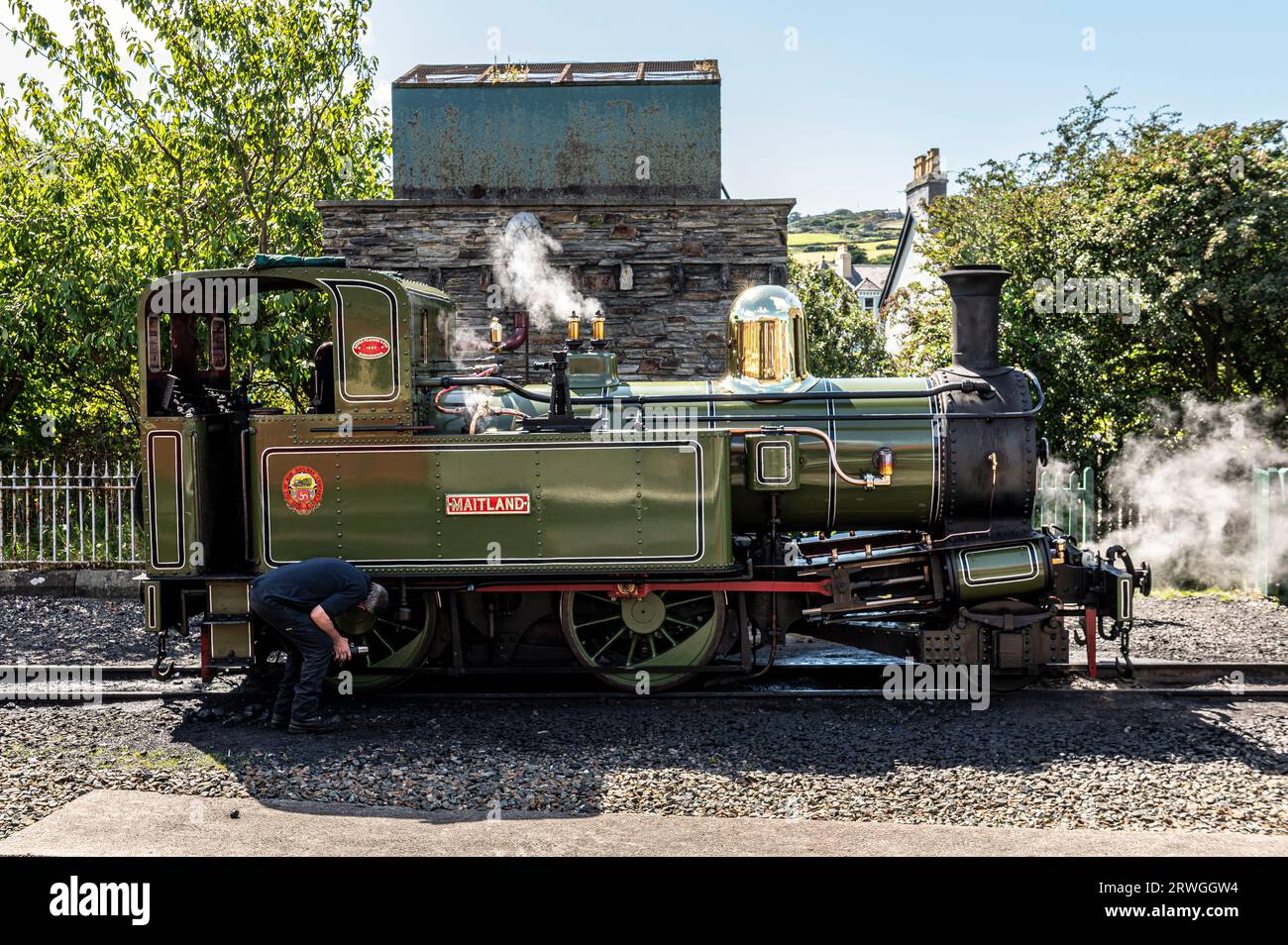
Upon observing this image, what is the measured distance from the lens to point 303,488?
7012mm

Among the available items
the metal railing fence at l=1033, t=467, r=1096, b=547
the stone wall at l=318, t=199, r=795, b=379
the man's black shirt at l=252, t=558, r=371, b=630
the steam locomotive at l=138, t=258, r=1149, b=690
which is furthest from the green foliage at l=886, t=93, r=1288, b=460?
the man's black shirt at l=252, t=558, r=371, b=630

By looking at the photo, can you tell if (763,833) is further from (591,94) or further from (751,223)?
(591,94)

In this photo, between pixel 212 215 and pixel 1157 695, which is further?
pixel 212 215

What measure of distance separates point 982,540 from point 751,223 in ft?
22.1

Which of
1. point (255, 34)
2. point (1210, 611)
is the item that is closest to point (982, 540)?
point (1210, 611)

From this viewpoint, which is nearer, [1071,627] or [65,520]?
[1071,627]

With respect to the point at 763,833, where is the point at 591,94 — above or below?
above


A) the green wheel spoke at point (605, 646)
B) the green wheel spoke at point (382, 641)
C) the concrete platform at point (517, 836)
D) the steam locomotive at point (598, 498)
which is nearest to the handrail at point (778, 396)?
the steam locomotive at point (598, 498)

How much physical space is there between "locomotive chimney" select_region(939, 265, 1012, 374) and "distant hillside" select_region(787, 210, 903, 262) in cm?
8271

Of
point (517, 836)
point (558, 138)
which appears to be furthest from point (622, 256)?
point (517, 836)

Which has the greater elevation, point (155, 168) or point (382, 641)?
point (155, 168)

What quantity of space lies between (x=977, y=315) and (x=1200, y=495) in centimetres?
670

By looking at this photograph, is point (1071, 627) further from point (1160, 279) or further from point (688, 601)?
point (1160, 279)

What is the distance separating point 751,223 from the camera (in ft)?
42.8
